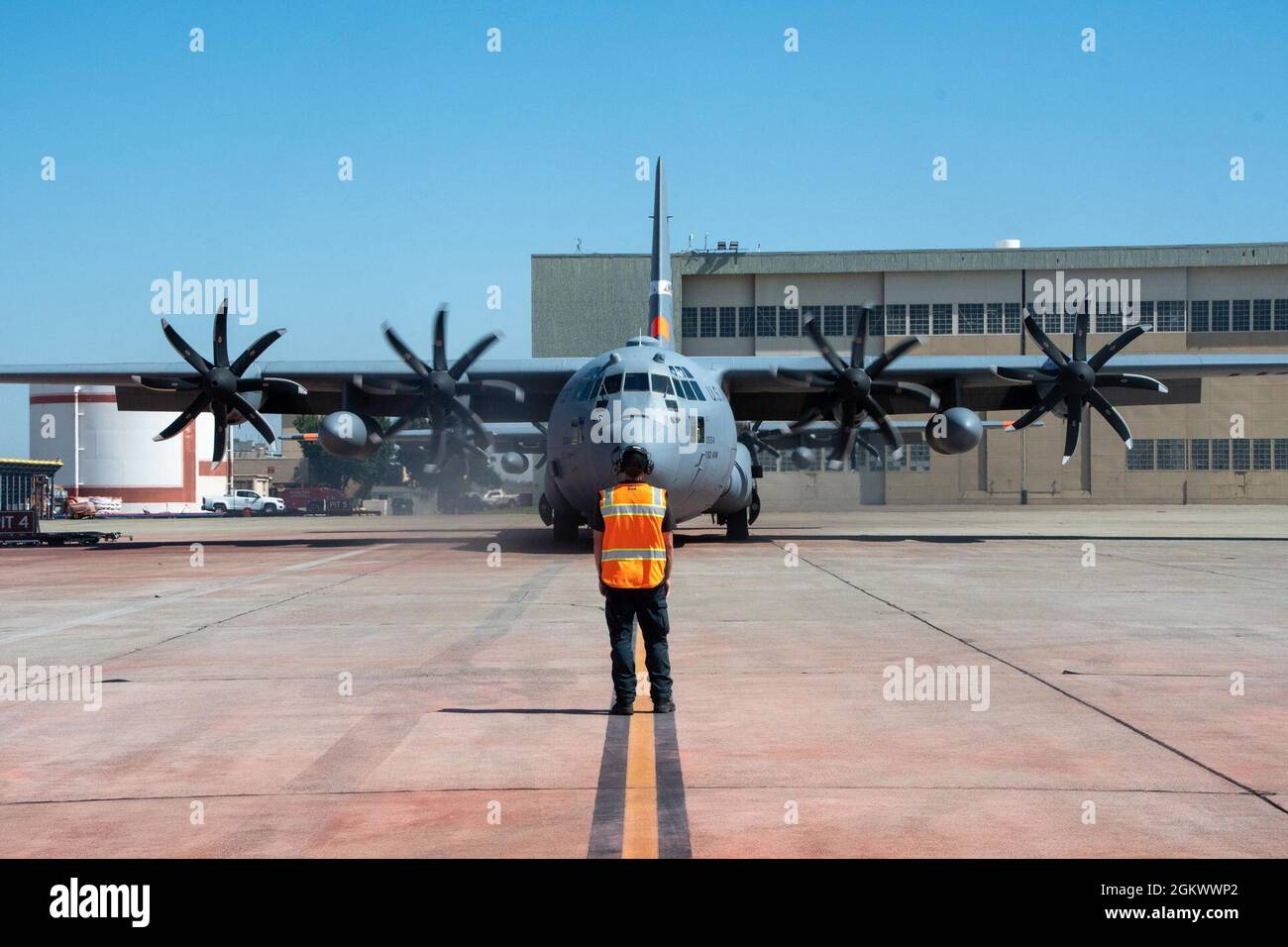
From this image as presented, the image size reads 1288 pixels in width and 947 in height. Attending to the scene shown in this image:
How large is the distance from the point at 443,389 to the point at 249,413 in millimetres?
5284

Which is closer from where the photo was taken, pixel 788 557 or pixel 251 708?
pixel 251 708

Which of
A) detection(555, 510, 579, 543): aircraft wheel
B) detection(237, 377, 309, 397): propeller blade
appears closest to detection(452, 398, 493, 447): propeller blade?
detection(555, 510, 579, 543): aircraft wheel

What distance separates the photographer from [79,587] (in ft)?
64.5

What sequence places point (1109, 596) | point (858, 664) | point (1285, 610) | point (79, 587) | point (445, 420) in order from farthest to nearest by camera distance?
point (445, 420), point (79, 587), point (1109, 596), point (1285, 610), point (858, 664)

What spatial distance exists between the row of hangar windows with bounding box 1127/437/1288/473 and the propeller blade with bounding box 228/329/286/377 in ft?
168

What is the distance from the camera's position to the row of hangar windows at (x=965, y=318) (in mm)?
65625

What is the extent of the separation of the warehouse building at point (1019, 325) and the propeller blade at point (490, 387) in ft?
114

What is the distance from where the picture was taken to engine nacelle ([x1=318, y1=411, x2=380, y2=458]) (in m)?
29.6


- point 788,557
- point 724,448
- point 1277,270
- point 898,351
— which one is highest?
point 1277,270

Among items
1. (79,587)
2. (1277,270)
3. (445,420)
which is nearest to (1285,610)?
(79,587)

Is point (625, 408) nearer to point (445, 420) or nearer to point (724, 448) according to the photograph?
point (724, 448)

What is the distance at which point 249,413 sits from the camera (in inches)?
1212

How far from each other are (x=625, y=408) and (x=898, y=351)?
29.9 feet
